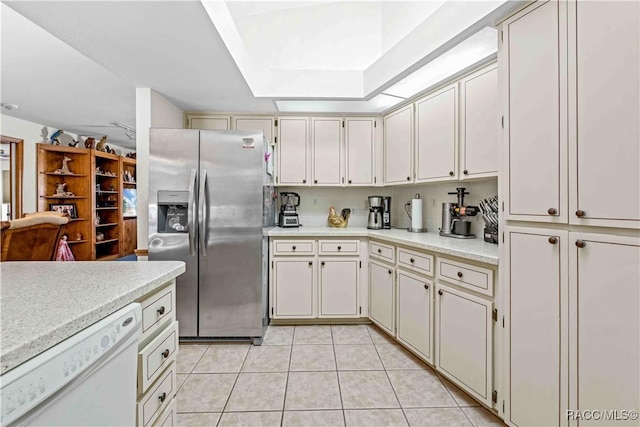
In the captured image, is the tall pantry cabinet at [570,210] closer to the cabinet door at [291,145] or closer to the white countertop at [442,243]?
the white countertop at [442,243]

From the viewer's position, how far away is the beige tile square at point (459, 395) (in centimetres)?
177

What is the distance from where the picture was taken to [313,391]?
1884 mm

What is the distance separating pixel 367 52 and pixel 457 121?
4.26 feet

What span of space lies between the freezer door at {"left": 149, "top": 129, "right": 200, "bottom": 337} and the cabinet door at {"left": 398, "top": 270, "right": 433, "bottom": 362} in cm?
179

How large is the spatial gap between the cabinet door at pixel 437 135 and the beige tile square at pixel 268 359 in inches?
75.5

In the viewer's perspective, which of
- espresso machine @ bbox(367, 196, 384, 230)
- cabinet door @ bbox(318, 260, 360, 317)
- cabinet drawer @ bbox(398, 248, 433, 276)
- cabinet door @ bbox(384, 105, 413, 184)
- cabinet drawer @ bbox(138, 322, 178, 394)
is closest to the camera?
cabinet drawer @ bbox(138, 322, 178, 394)

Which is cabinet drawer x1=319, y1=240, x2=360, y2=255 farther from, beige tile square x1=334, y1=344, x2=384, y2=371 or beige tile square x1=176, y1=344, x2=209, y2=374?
beige tile square x1=176, y1=344, x2=209, y2=374

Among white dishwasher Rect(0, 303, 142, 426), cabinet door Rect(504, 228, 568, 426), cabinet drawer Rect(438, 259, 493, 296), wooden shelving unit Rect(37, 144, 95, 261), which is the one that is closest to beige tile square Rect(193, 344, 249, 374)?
white dishwasher Rect(0, 303, 142, 426)

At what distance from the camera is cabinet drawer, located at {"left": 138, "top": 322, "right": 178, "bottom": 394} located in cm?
99

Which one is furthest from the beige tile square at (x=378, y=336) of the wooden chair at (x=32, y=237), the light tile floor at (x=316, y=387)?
the wooden chair at (x=32, y=237)

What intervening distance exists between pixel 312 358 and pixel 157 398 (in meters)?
1.37

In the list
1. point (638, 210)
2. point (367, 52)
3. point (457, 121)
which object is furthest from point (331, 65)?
point (638, 210)

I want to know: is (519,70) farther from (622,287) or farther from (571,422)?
(571,422)

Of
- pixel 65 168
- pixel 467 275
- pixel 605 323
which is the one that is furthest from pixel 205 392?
pixel 65 168
